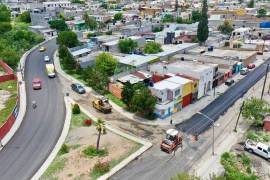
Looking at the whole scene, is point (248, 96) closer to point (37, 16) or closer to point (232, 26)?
point (232, 26)

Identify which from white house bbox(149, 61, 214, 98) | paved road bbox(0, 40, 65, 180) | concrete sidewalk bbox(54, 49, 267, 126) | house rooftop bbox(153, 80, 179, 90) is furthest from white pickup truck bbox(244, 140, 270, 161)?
paved road bbox(0, 40, 65, 180)

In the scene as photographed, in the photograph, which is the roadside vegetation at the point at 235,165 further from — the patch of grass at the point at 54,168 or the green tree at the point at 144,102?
the green tree at the point at 144,102

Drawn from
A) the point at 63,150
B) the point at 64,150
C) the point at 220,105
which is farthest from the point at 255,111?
the point at 63,150

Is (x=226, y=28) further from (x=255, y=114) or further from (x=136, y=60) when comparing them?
(x=255, y=114)

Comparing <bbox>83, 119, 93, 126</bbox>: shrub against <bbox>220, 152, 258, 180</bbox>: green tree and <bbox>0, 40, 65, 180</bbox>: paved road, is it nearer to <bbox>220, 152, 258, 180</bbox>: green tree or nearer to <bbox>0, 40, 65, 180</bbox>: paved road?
<bbox>0, 40, 65, 180</bbox>: paved road

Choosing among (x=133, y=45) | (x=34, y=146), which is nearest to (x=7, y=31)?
(x=133, y=45)
